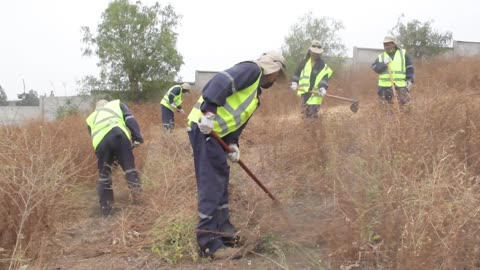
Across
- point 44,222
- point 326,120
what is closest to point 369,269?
point 44,222

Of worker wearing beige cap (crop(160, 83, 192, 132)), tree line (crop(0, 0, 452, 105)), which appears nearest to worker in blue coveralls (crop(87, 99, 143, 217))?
worker wearing beige cap (crop(160, 83, 192, 132))

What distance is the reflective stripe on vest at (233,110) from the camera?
3.84 metres

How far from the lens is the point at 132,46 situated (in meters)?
18.0

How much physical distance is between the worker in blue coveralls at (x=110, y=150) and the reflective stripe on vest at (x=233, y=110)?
1626 millimetres

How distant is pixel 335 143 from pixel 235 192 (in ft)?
4.79

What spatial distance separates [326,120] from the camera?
617 cm

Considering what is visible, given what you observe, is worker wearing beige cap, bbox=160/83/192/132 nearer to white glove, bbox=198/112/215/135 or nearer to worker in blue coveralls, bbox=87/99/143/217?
worker in blue coveralls, bbox=87/99/143/217

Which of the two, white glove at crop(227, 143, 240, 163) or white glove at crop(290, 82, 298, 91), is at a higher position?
white glove at crop(290, 82, 298, 91)

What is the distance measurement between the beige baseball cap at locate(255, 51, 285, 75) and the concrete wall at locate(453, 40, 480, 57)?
701 inches

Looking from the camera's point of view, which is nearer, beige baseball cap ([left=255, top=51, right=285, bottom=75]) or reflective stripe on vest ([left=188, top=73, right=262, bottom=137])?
reflective stripe on vest ([left=188, top=73, right=262, bottom=137])

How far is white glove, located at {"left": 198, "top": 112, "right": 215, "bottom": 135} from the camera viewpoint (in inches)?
140

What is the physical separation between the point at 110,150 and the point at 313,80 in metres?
3.27

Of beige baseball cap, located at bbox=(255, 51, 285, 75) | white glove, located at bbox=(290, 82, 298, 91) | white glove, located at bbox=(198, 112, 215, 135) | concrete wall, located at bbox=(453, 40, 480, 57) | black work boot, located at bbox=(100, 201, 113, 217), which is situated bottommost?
black work boot, located at bbox=(100, 201, 113, 217)

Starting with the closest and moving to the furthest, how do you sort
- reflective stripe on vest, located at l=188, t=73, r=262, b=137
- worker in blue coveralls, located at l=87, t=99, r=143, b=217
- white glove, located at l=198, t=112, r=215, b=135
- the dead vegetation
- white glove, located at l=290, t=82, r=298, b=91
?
the dead vegetation < white glove, located at l=198, t=112, r=215, b=135 < reflective stripe on vest, located at l=188, t=73, r=262, b=137 < worker in blue coveralls, located at l=87, t=99, r=143, b=217 < white glove, located at l=290, t=82, r=298, b=91
